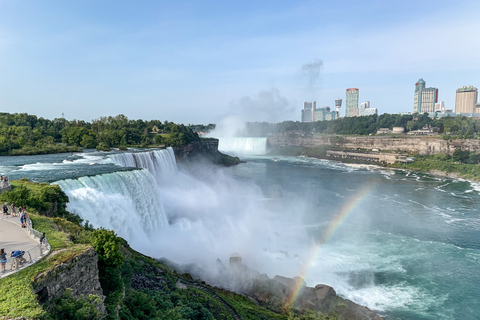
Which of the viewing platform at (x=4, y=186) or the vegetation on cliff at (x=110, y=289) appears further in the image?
the viewing platform at (x=4, y=186)

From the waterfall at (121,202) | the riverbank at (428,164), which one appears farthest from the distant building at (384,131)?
the waterfall at (121,202)

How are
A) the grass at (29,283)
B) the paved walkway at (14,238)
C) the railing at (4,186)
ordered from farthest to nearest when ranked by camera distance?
1. the railing at (4,186)
2. the paved walkway at (14,238)
3. the grass at (29,283)

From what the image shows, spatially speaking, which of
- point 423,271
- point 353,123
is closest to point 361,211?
point 423,271

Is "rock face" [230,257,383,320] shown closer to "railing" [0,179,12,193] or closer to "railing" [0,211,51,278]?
"railing" [0,211,51,278]

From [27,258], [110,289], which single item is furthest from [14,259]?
[110,289]

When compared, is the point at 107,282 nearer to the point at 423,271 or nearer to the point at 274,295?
the point at 274,295

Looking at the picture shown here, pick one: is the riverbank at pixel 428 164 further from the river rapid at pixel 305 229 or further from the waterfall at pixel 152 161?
the waterfall at pixel 152 161

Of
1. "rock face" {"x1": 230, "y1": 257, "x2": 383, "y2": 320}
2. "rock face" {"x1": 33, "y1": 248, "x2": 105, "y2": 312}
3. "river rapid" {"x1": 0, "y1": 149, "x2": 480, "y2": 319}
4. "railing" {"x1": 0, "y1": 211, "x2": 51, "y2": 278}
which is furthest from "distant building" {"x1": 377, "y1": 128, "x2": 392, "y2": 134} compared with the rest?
"railing" {"x1": 0, "y1": 211, "x2": 51, "y2": 278}
